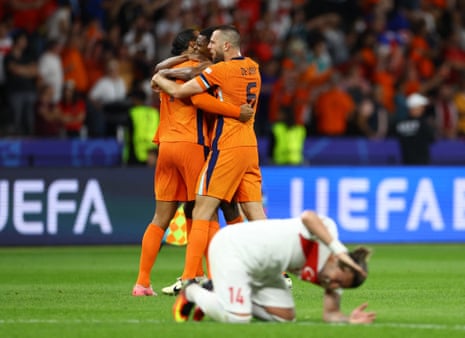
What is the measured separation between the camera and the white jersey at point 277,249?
838cm

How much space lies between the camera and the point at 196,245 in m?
10.5

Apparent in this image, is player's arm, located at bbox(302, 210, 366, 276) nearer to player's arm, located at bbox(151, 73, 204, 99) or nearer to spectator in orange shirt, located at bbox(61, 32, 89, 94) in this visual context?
player's arm, located at bbox(151, 73, 204, 99)

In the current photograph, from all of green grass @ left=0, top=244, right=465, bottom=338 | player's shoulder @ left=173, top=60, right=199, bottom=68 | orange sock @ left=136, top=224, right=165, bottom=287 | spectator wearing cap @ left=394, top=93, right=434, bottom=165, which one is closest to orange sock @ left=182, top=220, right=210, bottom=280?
green grass @ left=0, top=244, right=465, bottom=338

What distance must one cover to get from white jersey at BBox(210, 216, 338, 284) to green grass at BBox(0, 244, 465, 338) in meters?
0.42

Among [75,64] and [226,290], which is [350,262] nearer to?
[226,290]

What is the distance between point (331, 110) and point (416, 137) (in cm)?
246

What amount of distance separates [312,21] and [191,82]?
14831 millimetres

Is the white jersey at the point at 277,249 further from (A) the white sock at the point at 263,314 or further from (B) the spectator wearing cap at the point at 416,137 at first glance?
(B) the spectator wearing cap at the point at 416,137

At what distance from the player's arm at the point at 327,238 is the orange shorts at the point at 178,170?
10.2 ft

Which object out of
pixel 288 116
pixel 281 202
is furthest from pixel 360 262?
pixel 288 116

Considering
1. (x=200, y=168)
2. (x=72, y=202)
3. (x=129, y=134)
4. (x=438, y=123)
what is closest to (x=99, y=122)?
(x=129, y=134)

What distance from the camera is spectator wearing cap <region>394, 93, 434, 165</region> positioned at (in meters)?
20.6

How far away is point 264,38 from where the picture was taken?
2373cm

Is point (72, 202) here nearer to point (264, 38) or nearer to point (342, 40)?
point (264, 38)
